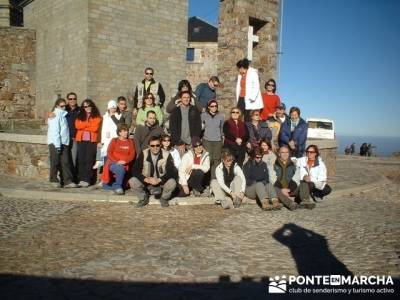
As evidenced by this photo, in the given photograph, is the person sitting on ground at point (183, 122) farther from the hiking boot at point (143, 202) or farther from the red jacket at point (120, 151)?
the hiking boot at point (143, 202)

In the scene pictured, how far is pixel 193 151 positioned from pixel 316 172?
8.88ft

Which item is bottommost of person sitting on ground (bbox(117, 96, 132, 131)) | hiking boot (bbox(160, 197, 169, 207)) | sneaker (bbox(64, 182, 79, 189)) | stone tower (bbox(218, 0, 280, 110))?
hiking boot (bbox(160, 197, 169, 207))

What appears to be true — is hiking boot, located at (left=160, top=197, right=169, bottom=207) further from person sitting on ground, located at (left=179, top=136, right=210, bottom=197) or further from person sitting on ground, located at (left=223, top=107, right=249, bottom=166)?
person sitting on ground, located at (left=223, top=107, right=249, bottom=166)

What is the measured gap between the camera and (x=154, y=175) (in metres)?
7.11

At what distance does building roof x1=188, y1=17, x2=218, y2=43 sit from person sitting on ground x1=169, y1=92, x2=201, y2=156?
27525 mm

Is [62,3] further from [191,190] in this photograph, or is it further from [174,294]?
[174,294]

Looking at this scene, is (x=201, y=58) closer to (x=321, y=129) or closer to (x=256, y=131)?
(x=321, y=129)

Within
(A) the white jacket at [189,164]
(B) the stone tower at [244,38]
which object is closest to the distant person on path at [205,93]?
(A) the white jacket at [189,164]

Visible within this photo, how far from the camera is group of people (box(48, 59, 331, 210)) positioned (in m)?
7.07

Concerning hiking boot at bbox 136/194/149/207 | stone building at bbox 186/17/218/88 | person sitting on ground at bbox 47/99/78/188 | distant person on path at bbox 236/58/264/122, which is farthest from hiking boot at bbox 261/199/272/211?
stone building at bbox 186/17/218/88

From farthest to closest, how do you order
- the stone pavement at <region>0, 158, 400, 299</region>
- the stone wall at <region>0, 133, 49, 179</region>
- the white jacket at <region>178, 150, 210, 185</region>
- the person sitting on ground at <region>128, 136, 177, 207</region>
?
the stone wall at <region>0, 133, 49, 179</region>
the white jacket at <region>178, 150, 210, 185</region>
the person sitting on ground at <region>128, 136, 177, 207</region>
the stone pavement at <region>0, 158, 400, 299</region>

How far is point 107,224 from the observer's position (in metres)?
5.53

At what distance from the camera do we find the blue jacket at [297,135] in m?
8.13

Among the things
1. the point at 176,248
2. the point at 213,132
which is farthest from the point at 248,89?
the point at 176,248
